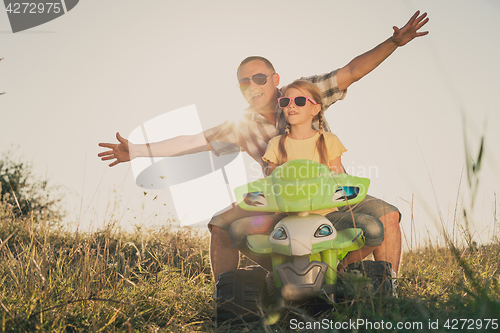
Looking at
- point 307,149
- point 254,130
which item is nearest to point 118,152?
point 254,130

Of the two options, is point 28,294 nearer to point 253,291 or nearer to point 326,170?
point 253,291

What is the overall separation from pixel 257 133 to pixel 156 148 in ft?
3.55

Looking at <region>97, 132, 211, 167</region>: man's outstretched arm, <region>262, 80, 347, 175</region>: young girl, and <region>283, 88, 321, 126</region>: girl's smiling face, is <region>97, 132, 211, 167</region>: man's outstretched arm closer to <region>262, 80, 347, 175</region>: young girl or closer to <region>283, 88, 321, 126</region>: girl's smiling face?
<region>262, 80, 347, 175</region>: young girl

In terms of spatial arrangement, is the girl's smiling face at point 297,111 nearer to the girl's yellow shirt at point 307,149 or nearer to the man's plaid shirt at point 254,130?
the girl's yellow shirt at point 307,149

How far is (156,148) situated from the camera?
368 centimetres

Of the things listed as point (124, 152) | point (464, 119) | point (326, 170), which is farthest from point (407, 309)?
point (124, 152)

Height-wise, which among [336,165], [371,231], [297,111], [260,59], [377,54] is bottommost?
[371,231]

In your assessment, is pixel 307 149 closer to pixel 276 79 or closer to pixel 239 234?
pixel 239 234

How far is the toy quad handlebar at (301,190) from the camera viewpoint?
2.18 m

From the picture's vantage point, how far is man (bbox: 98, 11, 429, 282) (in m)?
2.79

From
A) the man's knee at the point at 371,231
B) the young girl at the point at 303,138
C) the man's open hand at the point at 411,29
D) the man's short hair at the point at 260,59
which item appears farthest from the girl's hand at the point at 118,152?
the man's open hand at the point at 411,29

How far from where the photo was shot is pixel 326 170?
226 centimetres

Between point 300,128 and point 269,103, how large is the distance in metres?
1.09

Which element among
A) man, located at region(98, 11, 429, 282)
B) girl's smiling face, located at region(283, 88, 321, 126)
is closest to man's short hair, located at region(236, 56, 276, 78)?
man, located at region(98, 11, 429, 282)
